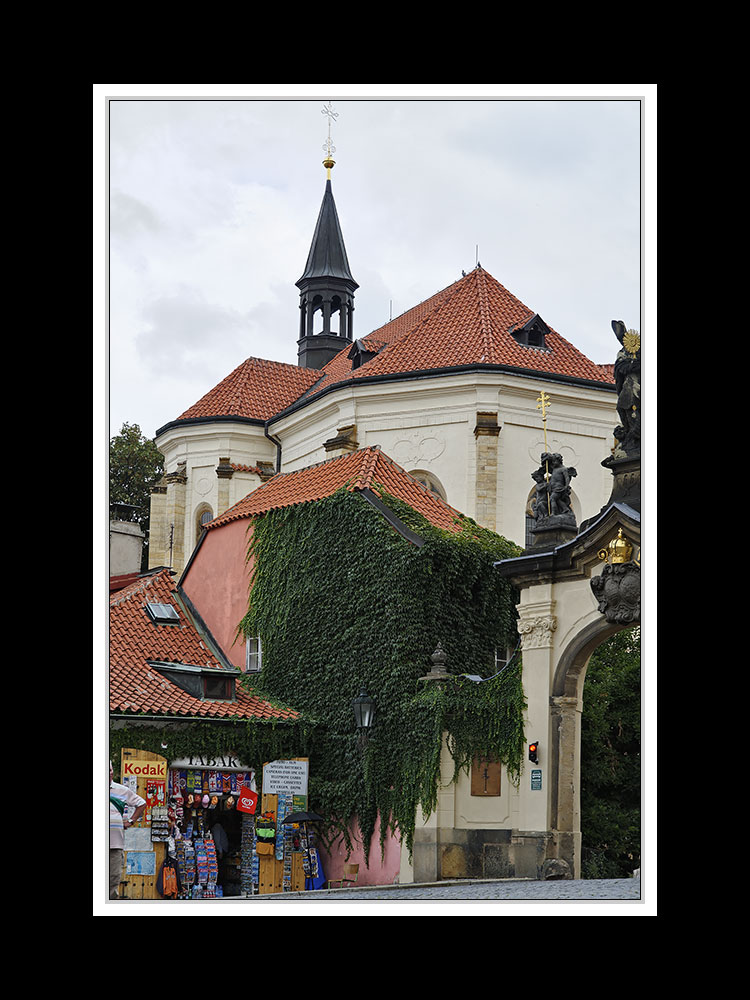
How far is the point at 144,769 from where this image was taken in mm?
19438

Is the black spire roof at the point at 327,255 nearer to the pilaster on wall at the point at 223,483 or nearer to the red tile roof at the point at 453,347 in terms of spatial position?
the red tile roof at the point at 453,347

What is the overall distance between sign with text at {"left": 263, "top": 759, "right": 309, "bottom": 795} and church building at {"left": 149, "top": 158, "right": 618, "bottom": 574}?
9391 mm

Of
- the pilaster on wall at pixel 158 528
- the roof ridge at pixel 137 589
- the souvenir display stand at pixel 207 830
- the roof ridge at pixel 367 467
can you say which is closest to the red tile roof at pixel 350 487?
the roof ridge at pixel 367 467

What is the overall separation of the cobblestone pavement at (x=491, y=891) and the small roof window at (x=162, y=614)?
6446mm

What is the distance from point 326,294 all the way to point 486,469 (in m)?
16.7

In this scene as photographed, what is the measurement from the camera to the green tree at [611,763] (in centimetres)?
2186

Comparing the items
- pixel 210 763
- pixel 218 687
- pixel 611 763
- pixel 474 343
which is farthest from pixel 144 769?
pixel 474 343

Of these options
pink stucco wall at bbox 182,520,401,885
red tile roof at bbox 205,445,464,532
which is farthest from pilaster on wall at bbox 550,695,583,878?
pink stucco wall at bbox 182,520,401,885

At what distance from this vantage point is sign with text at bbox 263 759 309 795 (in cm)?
2081

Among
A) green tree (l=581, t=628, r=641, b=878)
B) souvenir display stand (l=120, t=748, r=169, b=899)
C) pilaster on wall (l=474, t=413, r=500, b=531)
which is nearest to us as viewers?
souvenir display stand (l=120, t=748, r=169, b=899)

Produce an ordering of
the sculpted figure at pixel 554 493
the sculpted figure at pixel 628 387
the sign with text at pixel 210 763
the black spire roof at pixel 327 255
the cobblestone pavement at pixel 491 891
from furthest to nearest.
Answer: the black spire roof at pixel 327 255
the sign with text at pixel 210 763
the sculpted figure at pixel 554 493
the sculpted figure at pixel 628 387
the cobblestone pavement at pixel 491 891

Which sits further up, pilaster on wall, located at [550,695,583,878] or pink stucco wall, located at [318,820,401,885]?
pilaster on wall, located at [550,695,583,878]

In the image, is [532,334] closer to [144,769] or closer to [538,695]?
[538,695]

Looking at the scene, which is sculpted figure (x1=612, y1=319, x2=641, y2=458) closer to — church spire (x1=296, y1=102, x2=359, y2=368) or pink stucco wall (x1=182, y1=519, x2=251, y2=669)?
pink stucco wall (x1=182, y1=519, x2=251, y2=669)
